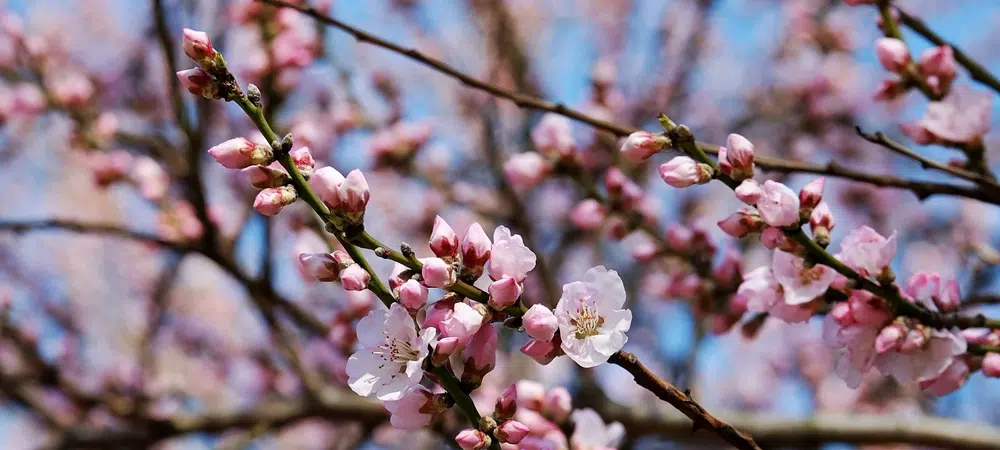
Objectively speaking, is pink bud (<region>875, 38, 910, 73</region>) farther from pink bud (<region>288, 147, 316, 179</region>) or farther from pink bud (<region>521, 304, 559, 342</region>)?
pink bud (<region>288, 147, 316, 179</region>)

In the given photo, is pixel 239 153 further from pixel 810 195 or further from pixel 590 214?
pixel 590 214

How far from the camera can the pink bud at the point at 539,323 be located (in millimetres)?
1029

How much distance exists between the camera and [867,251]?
1211mm

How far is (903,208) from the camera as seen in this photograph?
20.6 ft

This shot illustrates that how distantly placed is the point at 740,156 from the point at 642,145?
0.16m

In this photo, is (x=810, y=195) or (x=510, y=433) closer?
(x=510, y=433)

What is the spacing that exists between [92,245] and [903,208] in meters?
8.30

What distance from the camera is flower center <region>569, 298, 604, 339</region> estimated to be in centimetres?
115

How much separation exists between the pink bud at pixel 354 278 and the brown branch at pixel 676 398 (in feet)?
1.16

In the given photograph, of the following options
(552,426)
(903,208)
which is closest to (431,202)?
(552,426)

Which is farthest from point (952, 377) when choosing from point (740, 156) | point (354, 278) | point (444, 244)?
point (354, 278)

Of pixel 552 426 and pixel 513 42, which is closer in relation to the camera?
pixel 552 426

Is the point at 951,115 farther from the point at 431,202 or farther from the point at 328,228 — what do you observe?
the point at 431,202

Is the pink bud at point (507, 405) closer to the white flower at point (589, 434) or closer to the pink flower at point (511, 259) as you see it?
the pink flower at point (511, 259)
